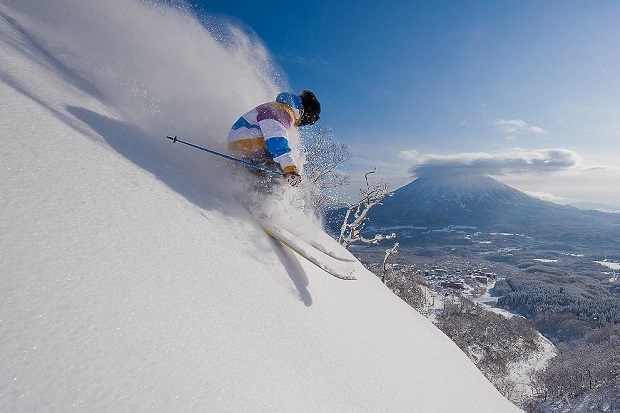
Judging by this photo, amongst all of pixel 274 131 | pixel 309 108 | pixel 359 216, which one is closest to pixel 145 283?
pixel 274 131

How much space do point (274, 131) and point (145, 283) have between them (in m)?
2.40

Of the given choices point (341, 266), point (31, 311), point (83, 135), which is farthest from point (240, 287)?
point (341, 266)

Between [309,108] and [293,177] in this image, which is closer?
[293,177]

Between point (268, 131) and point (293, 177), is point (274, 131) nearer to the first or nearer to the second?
point (268, 131)

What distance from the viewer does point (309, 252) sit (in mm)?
3428

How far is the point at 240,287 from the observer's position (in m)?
2.11

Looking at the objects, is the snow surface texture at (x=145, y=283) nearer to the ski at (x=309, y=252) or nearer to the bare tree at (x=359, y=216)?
the ski at (x=309, y=252)

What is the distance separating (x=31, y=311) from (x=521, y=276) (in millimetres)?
161309

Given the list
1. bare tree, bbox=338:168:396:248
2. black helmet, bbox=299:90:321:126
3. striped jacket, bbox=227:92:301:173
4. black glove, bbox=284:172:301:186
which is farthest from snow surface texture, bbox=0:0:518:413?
bare tree, bbox=338:168:396:248

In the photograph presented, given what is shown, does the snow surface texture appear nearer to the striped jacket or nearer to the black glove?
the striped jacket

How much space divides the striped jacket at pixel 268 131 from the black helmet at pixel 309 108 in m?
0.11

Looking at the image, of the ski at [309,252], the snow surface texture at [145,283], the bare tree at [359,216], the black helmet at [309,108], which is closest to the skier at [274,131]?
the black helmet at [309,108]

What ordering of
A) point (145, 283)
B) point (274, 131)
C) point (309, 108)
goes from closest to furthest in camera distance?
point (145, 283)
point (274, 131)
point (309, 108)

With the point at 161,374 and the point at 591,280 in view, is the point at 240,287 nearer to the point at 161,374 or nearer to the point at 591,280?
the point at 161,374
